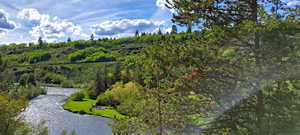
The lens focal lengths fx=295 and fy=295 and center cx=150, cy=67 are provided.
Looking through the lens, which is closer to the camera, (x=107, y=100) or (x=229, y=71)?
(x=229, y=71)

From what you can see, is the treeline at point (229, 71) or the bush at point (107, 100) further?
the bush at point (107, 100)

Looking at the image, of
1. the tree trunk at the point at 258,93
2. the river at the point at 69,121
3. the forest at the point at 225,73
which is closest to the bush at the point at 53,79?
the river at the point at 69,121

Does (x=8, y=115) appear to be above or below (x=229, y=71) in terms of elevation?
below

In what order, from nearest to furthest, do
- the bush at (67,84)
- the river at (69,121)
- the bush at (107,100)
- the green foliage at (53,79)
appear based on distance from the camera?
1. the river at (69,121)
2. the bush at (107,100)
3. the bush at (67,84)
4. the green foliage at (53,79)

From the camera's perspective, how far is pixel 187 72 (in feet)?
31.5

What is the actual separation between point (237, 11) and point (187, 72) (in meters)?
2.53

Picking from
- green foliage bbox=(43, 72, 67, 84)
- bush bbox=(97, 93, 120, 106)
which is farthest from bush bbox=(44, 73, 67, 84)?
bush bbox=(97, 93, 120, 106)

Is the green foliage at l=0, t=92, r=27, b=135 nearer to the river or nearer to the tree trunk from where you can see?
the tree trunk

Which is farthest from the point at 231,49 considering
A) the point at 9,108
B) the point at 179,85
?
the point at 9,108

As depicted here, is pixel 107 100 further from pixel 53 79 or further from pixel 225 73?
pixel 53 79

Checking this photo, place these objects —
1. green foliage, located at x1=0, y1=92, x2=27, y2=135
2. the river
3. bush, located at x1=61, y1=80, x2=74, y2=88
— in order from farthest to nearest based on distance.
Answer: bush, located at x1=61, y1=80, x2=74, y2=88 < the river < green foliage, located at x1=0, y1=92, x2=27, y2=135

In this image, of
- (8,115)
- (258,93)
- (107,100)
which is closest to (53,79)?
(107,100)

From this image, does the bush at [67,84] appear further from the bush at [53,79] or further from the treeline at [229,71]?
the treeline at [229,71]

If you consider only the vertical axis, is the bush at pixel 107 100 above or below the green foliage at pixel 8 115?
below
